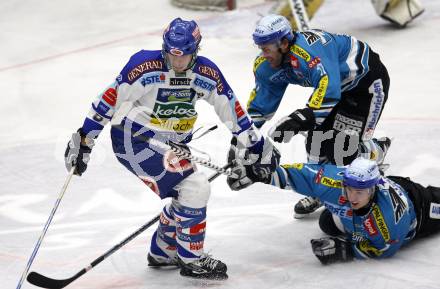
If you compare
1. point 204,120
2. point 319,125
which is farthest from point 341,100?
point 204,120

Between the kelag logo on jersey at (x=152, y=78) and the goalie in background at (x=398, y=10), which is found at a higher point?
the kelag logo on jersey at (x=152, y=78)

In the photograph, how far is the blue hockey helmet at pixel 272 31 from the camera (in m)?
6.13

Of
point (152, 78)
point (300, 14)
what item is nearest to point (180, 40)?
A: point (152, 78)

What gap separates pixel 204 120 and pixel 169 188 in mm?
3770

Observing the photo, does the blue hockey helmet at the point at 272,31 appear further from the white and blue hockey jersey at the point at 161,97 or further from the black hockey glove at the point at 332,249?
the black hockey glove at the point at 332,249

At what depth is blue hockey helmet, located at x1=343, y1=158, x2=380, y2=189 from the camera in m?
5.46

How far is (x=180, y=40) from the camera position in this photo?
5395mm

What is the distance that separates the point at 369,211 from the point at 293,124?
2.50 ft

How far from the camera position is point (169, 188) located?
5.63m

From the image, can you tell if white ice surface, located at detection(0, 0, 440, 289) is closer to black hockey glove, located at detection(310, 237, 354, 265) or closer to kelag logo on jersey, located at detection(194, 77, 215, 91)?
black hockey glove, located at detection(310, 237, 354, 265)

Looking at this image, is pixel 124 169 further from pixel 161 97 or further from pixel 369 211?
pixel 369 211

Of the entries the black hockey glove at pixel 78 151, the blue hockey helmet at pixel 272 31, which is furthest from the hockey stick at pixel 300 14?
the black hockey glove at pixel 78 151

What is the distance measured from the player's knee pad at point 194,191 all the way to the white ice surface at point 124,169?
0.54 metres

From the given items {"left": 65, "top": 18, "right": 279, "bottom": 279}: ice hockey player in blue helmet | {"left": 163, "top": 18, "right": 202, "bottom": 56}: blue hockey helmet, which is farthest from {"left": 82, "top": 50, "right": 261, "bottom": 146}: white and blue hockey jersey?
{"left": 163, "top": 18, "right": 202, "bottom": 56}: blue hockey helmet
